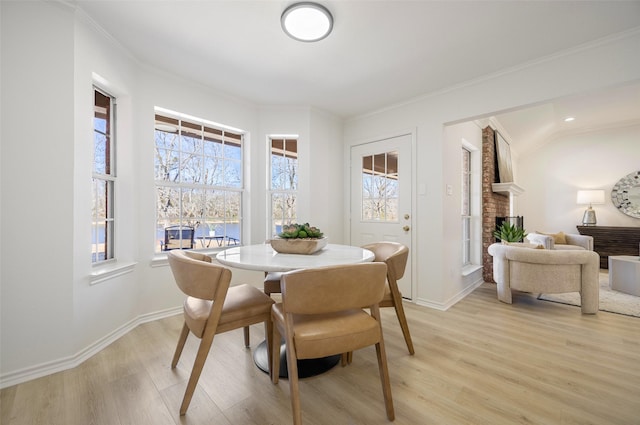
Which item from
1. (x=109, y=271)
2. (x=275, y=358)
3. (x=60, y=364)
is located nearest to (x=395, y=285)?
(x=275, y=358)

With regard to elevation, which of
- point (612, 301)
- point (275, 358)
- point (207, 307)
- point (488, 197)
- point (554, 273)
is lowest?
point (612, 301)

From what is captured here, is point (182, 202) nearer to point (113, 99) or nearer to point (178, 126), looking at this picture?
point (178, 126)

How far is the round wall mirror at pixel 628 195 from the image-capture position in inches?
201

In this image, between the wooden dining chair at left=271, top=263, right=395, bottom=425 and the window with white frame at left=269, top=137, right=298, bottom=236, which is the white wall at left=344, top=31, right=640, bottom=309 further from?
the wooden dining chair at left=271, top=263, right=395, bottom=425

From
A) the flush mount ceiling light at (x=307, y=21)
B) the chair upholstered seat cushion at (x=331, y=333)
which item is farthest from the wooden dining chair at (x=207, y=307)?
the flush mount ceiling light at (x=307, y=21)

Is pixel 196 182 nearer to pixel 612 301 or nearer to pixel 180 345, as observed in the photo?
pixel 180 345

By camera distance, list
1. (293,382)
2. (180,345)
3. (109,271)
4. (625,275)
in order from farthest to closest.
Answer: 1. (625,275)
2. (109,271)
3. (180,345)
4. (293,382)

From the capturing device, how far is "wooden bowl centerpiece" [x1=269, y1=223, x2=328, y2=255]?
2002mm

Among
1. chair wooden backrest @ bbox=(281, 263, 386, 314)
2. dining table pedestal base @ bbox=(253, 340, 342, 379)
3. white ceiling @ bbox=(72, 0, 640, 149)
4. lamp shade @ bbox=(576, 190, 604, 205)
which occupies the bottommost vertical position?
dining table pedestal base @ bbox=(253, 340, 342, 379)

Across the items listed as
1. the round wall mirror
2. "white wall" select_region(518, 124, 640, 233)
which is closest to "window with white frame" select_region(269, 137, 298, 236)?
"white wall" select_region(518, 124, 640, 233)

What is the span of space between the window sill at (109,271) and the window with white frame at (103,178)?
0.13 metres

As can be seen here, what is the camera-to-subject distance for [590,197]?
5391 millimetres

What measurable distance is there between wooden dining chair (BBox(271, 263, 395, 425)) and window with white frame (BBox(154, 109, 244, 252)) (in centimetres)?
207

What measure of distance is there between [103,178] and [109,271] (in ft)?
2.65
